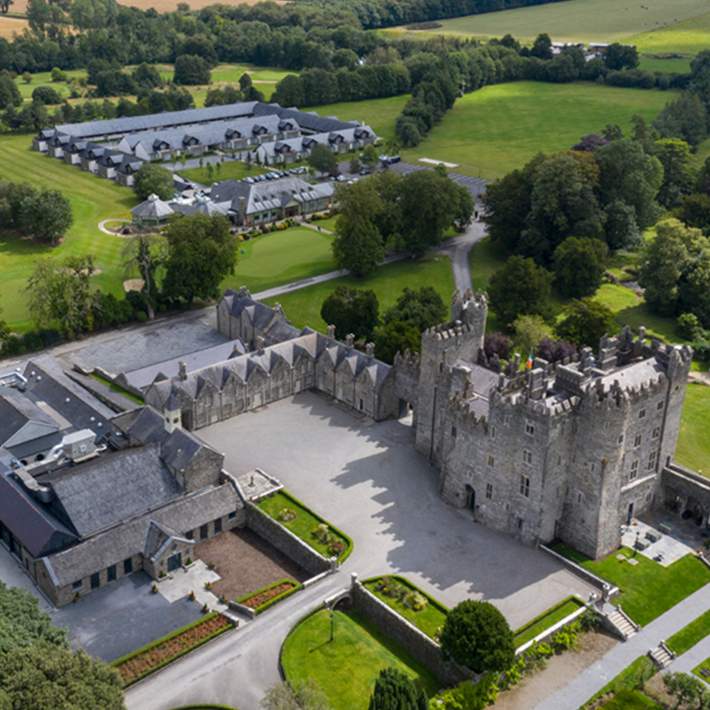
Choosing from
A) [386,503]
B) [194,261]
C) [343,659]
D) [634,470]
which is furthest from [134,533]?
[194,261]

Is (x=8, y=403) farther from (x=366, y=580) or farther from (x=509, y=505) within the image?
(x=509, y=505)

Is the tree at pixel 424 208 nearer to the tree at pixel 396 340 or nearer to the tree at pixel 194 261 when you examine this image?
the tree at pixel 194 261

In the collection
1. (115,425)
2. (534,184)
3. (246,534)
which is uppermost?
(534,184)

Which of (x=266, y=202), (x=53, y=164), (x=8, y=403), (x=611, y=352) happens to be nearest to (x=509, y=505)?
(x=611, y=352)

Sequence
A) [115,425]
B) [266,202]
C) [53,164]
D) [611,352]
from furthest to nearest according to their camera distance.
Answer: [53,164] → [266,202] → [115,425] → [611,352]

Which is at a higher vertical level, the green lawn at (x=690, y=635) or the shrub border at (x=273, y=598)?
the shrub border at (x=273, y=598)

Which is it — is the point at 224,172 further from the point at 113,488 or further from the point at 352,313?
the point at 113,488

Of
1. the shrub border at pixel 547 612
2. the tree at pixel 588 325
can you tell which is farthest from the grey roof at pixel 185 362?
the shrub border at pixel 547 612
